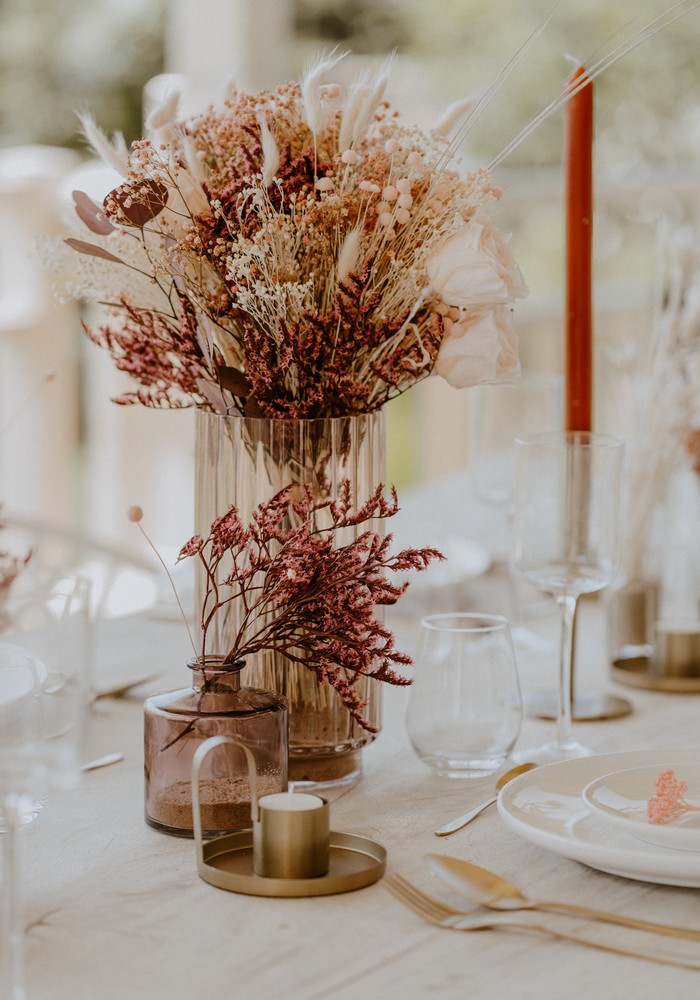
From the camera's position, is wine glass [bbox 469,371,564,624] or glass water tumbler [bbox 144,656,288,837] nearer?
glass water tumbler [bbox 144,656,288,837]

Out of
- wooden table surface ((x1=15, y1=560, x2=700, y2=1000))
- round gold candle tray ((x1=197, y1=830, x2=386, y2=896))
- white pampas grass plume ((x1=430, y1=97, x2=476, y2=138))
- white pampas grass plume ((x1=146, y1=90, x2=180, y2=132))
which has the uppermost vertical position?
white pampas grass plume ((x1=430, y1=97, x2=476, y2=138))

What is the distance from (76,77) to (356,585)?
8602 millimetres

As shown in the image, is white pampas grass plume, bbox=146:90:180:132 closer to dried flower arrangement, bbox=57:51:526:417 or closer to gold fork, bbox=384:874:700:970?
dried flower arrangement, bbox=57:51:526:417

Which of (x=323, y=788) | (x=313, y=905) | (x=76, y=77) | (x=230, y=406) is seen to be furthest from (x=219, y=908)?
(x=76, y=77)

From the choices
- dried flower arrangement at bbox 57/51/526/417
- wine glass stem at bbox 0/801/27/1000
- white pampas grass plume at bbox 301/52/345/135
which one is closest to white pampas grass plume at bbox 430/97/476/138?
dried flower arrangement at bbox 57/51/526/417

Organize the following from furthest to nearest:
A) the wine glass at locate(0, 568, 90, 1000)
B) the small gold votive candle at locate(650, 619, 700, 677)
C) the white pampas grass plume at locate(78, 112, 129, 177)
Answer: the small gold votive candle at locate(650, 619, 700, 677) → the white pampas grass plume at locate(78, 112, 129, 177) → the wine glass at locate(0, 568, 90, 1000)

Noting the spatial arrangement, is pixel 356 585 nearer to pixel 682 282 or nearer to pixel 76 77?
pixel 682 282

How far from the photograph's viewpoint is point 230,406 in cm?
97

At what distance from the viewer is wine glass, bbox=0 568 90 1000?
0.63 m

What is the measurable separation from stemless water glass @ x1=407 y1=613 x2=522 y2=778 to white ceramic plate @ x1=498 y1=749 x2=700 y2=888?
3.0 inches

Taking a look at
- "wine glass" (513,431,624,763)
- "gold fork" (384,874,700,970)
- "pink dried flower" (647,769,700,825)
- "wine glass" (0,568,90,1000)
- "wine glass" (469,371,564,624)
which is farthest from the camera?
"wine glass" (469,371,564,624)

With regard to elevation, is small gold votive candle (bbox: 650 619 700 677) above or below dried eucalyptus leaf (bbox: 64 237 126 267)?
below

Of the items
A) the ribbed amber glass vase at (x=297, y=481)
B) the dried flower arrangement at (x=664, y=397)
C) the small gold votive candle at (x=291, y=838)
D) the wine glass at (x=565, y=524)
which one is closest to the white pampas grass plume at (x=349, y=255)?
the ribbed amber glass vase at (x=297, y=481)

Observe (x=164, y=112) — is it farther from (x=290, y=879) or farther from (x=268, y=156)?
(x=290, y=879)
